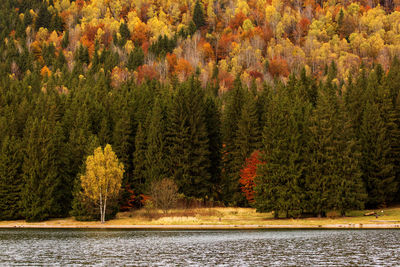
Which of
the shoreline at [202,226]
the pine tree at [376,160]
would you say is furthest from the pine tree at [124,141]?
the pine tree at [376,160]

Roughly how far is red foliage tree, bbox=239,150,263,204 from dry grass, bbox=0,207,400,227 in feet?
9.29

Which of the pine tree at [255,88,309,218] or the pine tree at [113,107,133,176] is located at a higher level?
the pine tree at [113,107,133,176]

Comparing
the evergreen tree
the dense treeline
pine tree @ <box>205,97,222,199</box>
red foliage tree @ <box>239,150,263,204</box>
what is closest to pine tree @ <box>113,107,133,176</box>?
the dense treeline

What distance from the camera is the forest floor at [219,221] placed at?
81312 mm

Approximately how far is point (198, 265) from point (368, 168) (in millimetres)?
57321

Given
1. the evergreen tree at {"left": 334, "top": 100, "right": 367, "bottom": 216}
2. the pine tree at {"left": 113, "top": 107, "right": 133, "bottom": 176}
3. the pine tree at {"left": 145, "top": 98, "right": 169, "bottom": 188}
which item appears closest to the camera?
the evergreen tree at {"left": 334, "top": 100, "right": 367, "bottom": 216}

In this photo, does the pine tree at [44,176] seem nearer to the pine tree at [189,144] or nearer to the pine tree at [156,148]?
the pine tree at [156,148]

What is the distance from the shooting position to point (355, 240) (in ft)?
193

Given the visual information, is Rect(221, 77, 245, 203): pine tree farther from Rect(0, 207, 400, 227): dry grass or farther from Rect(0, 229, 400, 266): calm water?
Rect(0, 229, 400, 266): calm water

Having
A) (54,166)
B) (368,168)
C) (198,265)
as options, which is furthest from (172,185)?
(198,265)

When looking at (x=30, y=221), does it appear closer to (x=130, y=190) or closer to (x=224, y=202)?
(x=130, y=190)

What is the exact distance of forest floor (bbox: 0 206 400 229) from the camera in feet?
267

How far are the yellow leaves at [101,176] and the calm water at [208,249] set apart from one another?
20.3 m

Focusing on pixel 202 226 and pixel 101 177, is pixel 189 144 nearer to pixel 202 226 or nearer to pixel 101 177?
pixel 101 177
